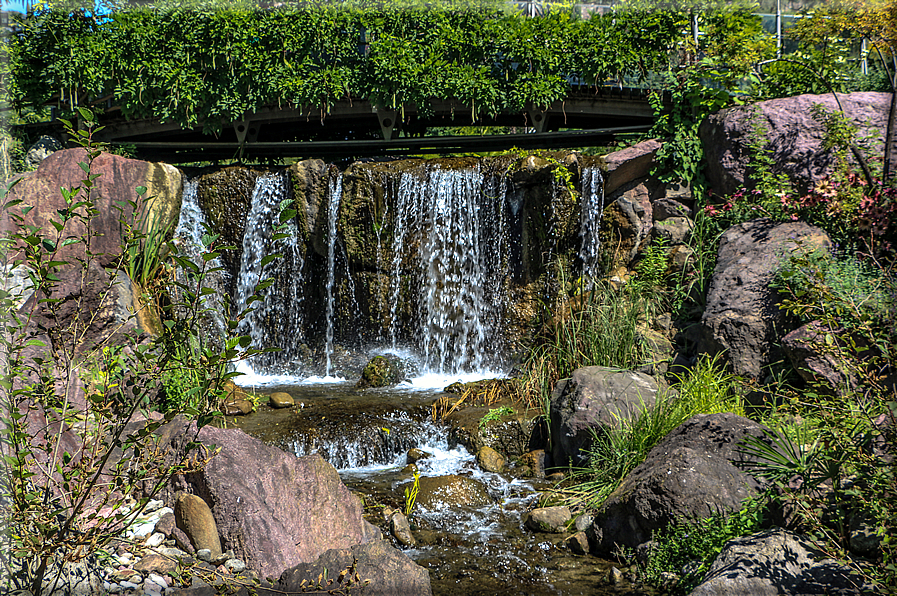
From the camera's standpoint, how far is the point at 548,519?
14.4 feet

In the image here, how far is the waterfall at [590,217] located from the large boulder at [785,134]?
1.42 m

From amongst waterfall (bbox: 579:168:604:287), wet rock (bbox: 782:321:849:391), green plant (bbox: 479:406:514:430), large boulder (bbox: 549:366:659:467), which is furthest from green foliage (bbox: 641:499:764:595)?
waterfall (bbox: 579:168:604:287)

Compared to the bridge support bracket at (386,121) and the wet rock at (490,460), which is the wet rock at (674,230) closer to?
the wet rock at (490,460)

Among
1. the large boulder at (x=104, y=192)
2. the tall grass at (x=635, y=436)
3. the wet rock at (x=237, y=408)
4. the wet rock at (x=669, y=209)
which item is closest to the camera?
the tall grass at (x=635, y=436)

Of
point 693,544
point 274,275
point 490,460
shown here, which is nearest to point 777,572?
point 693,544

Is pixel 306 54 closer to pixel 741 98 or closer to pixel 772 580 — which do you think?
pixel 741 98

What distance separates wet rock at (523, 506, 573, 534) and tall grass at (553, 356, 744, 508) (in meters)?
0.20

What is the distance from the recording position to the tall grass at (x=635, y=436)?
459 centimetres

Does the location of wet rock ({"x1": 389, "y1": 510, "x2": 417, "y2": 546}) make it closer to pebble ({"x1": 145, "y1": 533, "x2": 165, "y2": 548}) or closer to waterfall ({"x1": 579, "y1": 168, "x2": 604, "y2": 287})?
pebble ({"x1": 145, "y1": 533, "x2": 165, "y2": 548})

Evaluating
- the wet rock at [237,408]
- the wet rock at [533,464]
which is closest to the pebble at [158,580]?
the wet rock at [533,464]

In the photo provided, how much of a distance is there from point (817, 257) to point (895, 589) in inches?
140

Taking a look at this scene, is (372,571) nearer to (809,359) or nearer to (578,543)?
(578,543)

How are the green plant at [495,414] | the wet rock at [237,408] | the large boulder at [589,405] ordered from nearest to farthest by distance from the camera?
the large boulder at [589,405], the green plant at [495,414], the wet rock at [237,408]

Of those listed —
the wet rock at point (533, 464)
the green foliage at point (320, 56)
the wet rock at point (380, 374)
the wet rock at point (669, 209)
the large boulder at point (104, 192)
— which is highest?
the green foliage at point (320, 56)
